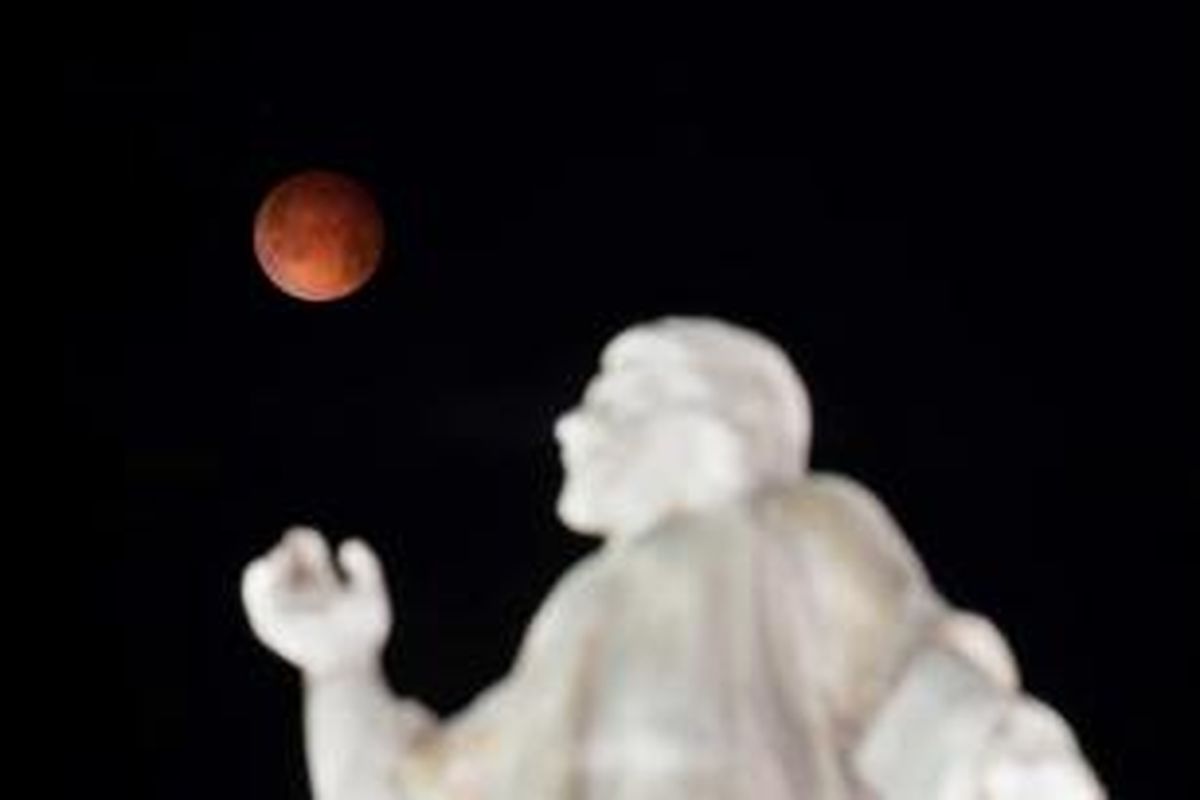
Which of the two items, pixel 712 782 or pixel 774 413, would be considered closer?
pixel 712 782

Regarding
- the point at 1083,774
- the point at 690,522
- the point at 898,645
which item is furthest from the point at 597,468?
the point at 1083,774

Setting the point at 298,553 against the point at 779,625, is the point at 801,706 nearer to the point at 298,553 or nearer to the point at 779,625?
the point at 779,625

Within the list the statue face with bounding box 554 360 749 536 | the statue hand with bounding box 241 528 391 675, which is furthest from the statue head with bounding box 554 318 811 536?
the statue hand with bounding box 241 528 391 675

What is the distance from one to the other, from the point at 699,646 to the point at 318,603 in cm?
53

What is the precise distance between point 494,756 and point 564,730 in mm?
140

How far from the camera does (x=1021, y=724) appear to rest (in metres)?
4.21

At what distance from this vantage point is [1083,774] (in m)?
4.18

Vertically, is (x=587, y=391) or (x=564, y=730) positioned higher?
(x=587, y=391)

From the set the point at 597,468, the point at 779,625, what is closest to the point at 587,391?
the point at 597,468

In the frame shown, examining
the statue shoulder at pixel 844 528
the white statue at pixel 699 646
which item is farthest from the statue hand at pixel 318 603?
the statue shoulder at pixel 844 528

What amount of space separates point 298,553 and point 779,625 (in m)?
0.62

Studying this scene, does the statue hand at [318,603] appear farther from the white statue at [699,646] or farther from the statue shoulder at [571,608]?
the statue shoulder at [571,608]

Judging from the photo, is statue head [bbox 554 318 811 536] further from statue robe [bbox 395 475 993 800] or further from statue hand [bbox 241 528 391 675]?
statue hand [bbox 241 528 391 675]

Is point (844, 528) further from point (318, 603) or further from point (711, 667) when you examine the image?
point (318, 603)
